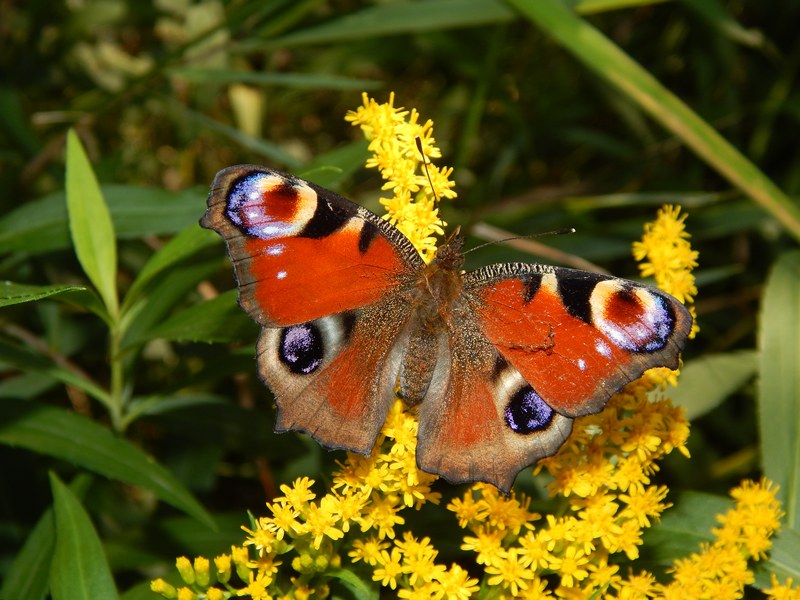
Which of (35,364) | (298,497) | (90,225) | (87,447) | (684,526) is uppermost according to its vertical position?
(90,225)

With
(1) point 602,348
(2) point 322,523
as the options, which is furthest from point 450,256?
(2) point 322,523

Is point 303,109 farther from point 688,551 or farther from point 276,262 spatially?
point 688,551

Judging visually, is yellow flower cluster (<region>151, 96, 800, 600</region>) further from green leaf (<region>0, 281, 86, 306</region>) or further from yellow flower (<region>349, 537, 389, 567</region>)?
green leaf (<region>0, 281, 86, 306</region>)

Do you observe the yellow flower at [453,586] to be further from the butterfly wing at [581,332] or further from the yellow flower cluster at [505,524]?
the butterfly wing at [581,332]

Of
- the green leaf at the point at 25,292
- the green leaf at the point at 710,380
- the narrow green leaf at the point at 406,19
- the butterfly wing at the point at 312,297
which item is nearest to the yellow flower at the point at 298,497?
the butterfly wing at the point at 312,297

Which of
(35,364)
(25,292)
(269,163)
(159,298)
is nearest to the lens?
(25,292)

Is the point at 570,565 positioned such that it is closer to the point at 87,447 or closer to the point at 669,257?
the point at 669,257
